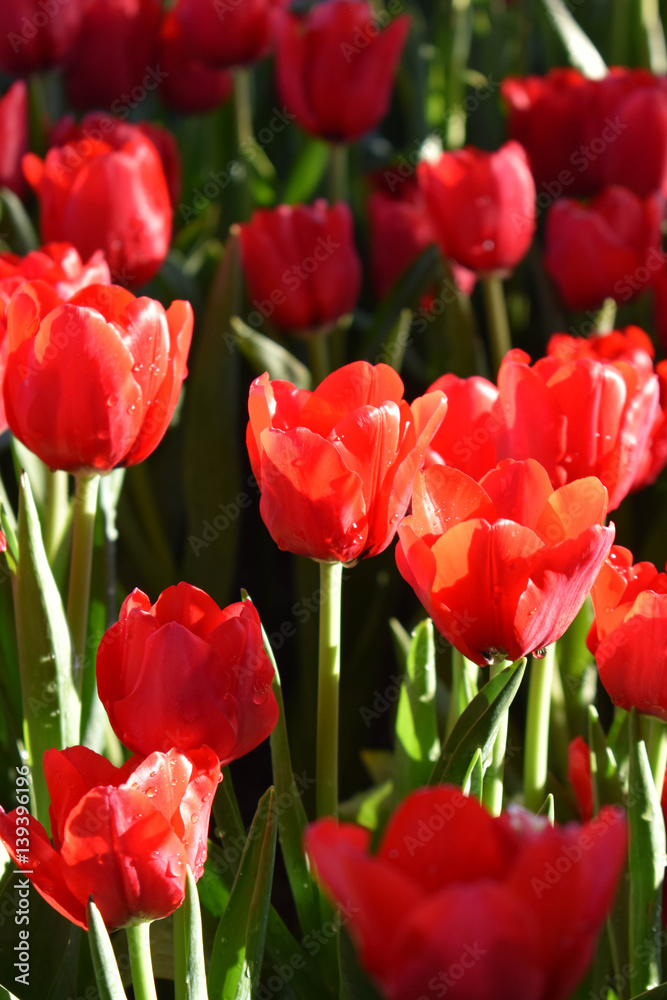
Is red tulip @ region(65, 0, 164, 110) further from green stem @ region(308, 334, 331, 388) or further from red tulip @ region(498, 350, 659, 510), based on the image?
red tulip @ region(498, 350, 659, 510)

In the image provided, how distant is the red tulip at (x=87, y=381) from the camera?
0.51m

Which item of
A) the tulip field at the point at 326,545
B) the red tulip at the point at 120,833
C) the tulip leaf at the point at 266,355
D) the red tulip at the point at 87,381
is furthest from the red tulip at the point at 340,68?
the red tulip at the point at 120,833

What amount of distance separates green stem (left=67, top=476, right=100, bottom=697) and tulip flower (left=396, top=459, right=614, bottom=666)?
19 cm

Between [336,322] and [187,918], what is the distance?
2.31 ft

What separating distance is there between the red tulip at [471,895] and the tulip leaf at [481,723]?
130 millimetres

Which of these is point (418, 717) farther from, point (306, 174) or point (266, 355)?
point (306, 174)

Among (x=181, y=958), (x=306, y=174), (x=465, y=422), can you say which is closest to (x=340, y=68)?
(x=306, y=174)

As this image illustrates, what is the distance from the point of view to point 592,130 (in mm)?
1101

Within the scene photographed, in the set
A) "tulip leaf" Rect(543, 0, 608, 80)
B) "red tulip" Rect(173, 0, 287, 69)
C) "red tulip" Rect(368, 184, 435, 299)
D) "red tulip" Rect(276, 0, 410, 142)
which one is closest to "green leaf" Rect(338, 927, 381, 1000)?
"red tulip" Rect(368, 184, 435, 299)

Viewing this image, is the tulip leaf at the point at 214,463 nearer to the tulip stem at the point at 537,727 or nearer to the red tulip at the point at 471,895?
the tulip stem at the point at 537,727

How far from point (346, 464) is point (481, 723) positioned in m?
0.12

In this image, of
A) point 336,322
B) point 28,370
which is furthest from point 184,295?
point 28,370

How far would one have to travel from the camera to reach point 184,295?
41.9 inches

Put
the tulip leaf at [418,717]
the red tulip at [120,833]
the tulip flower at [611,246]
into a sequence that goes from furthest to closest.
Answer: the tulip flower at [611,246]
the tulip leaf at [418,717]
the red tulip at [120,833]
